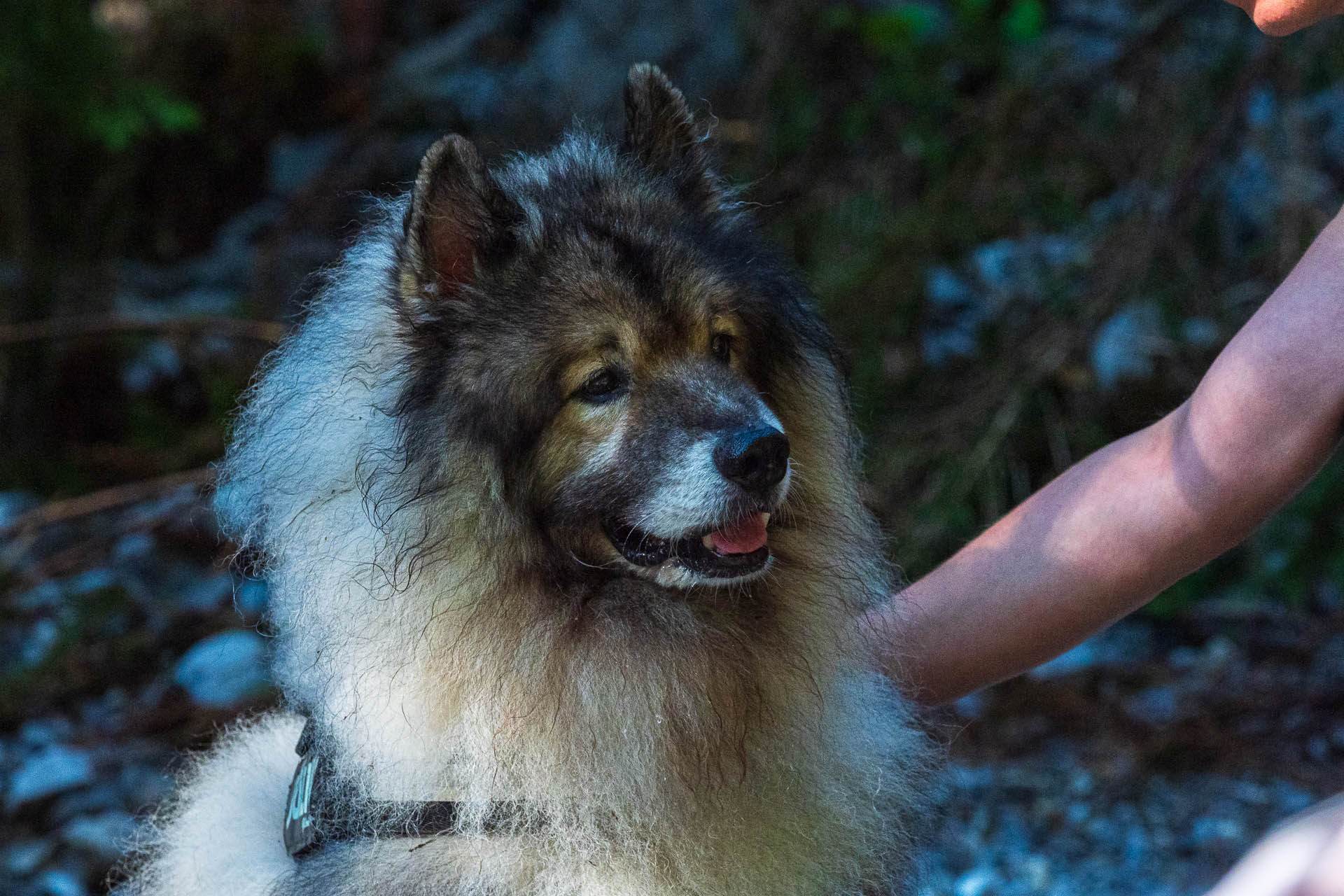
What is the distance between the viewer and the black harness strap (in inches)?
89.7

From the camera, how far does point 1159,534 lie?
2592mm

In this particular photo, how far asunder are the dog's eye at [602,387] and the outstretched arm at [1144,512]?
2.60 feet

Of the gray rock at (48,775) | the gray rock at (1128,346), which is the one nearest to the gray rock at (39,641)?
the gray rock at (48,775)

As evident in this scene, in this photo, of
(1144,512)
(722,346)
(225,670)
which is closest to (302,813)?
(722,346)

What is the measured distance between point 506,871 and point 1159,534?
4.79 feet

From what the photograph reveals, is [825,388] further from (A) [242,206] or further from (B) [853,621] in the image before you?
(A) [242,206]

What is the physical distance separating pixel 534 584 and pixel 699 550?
318 millimetres

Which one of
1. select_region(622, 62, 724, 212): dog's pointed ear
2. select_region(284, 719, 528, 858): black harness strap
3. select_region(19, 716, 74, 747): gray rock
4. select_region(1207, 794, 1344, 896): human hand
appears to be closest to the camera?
select_region(1207, 794, 1344, 896): human hand

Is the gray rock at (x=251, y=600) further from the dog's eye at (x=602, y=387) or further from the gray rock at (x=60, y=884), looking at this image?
the dog's eye at (x=602, y=387)

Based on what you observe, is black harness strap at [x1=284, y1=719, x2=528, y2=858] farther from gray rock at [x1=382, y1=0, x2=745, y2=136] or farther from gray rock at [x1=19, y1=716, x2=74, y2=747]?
gray rock at [x1=382, y1=0, x2=745, y2=136]

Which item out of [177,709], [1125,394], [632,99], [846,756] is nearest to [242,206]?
[177,709]

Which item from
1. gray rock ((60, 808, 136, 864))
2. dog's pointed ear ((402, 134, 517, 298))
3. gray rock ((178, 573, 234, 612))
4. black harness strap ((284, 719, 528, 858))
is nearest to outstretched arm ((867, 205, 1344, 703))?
black harness strap ((284, 719, 528, 858))

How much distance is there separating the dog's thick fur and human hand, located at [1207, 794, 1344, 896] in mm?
1399

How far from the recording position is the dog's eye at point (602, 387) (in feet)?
7.75
